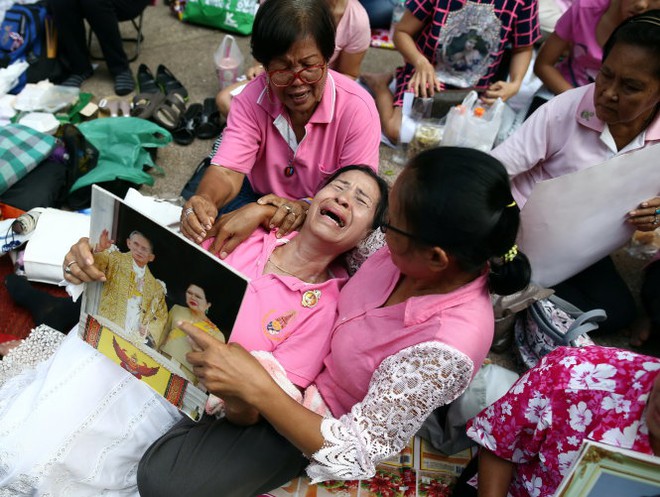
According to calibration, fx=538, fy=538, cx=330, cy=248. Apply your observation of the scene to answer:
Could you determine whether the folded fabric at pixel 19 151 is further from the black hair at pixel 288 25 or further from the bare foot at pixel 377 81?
the bare foot at pixel 377 81

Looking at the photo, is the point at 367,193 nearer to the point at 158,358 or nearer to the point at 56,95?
the point at 158,358

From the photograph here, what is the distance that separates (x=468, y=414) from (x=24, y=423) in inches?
61.9

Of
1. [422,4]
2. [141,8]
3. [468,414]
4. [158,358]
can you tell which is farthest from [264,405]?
[141,8]

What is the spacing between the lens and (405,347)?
4.99ft

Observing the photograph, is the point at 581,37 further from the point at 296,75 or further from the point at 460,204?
the point at 460,204

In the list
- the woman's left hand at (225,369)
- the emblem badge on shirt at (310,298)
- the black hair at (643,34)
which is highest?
the black hair at (643,34)

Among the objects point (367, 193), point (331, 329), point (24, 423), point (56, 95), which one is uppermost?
point (367, 193)

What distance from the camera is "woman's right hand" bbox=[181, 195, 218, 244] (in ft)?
6.84

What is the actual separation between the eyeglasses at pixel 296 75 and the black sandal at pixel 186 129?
5.97 feet

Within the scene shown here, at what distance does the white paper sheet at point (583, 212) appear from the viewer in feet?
6.91

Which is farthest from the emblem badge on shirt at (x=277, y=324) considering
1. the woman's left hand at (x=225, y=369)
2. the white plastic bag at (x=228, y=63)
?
the white plastic bag at (x=228, y=63)

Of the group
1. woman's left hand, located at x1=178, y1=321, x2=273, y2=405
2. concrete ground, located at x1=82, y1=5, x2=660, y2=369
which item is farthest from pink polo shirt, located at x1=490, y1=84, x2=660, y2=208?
woman's left hand, located at x1=178, y1=321, x2=273, y2=405

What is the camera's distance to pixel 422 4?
11.5 feet

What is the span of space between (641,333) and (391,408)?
200 centimetres
